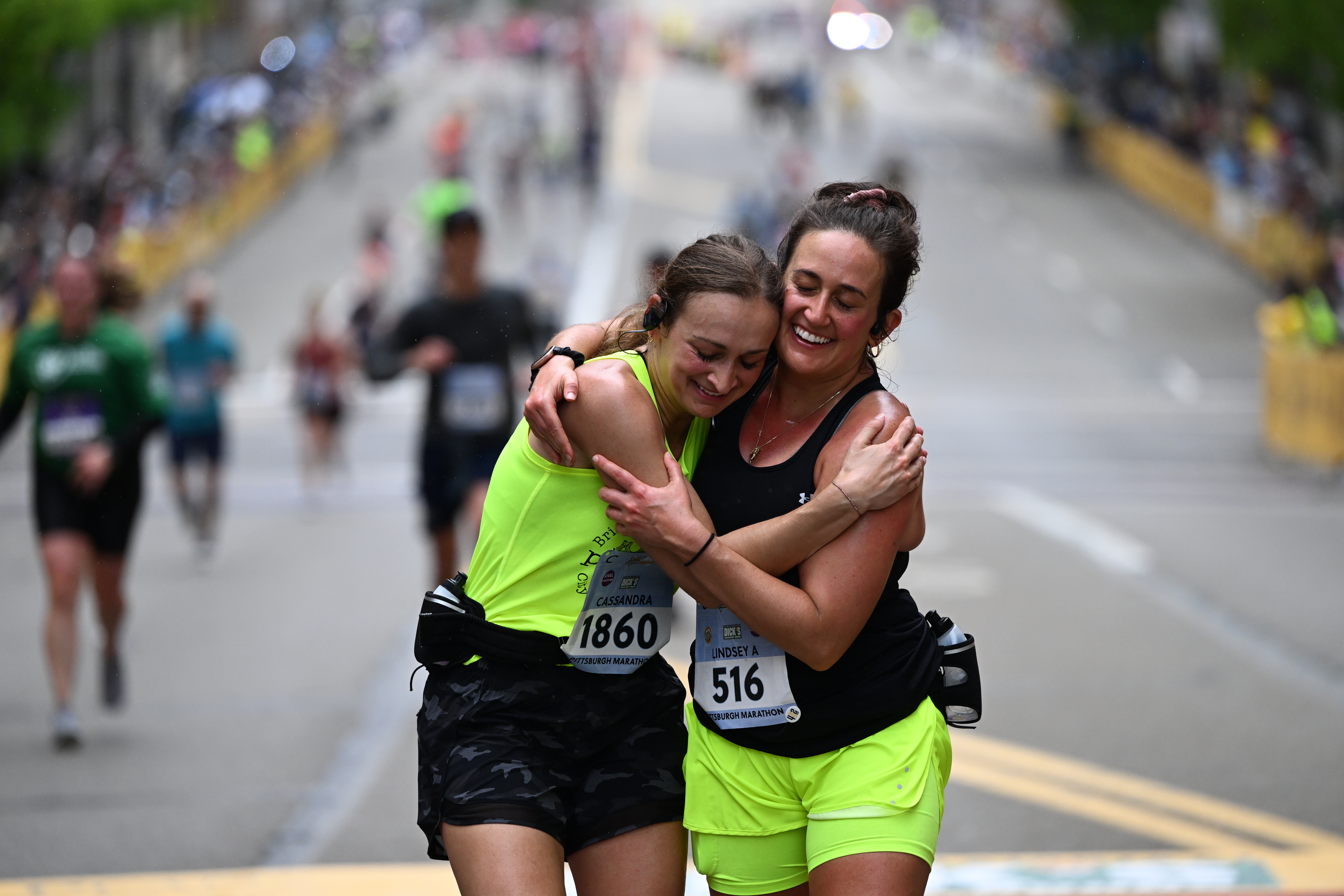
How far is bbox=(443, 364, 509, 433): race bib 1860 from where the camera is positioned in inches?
324

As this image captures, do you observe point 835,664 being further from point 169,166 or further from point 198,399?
point 169,166

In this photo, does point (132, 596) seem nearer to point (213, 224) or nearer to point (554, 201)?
point (213, 224)

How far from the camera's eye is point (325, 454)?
664 inches

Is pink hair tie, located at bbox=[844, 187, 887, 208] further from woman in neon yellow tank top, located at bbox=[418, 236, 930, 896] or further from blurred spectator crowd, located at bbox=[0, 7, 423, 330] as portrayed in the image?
blurred spectator crowd, located at bbox=[0, 7, 423, 330]

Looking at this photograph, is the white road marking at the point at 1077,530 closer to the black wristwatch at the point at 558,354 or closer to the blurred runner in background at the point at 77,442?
the blurred runner in background at the point at 77,442

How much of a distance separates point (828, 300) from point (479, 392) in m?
4.74

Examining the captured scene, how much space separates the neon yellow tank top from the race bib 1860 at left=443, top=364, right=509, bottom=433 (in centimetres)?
443

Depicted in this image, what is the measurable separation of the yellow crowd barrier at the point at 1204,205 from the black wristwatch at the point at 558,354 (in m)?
21.8

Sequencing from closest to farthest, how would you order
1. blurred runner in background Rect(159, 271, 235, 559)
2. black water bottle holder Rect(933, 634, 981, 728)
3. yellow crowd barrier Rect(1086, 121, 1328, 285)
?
black water bottle holder Rect(933, 634, 981, 728) → blurred runner in background Rect(159, 271, 235, 559) → yellow crowd barrier Rect(1086, 121, 1328, 285)

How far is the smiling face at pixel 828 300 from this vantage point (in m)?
A: 3.64

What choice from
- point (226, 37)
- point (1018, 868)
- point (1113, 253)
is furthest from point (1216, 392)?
point (226, 37)

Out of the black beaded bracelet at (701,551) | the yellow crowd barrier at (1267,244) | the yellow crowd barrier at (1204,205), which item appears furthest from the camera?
the yellow crowd barrier at (1204,205)

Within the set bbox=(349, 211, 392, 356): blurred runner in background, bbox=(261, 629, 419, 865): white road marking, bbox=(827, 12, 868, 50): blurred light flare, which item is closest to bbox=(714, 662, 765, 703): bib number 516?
bbox=(261, 629, 419, 865): white road marking

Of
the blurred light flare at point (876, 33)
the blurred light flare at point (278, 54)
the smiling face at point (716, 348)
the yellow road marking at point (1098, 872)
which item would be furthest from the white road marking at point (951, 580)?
the blurred light flare at point (876, 33)
